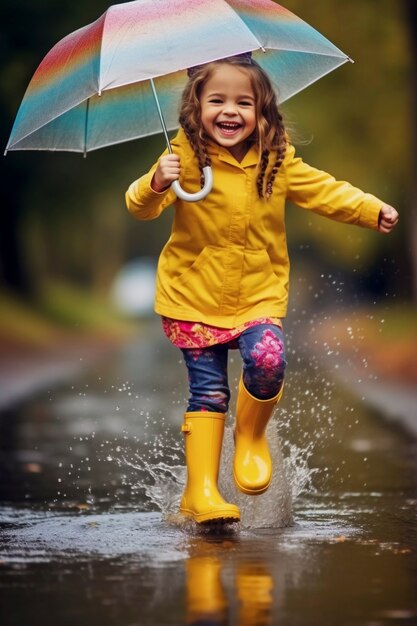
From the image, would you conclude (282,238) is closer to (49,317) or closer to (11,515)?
(11,515)

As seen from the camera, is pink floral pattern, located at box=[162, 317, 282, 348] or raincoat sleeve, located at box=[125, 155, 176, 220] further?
pink floral pattern, located at box=[162, 317, 282, 348]

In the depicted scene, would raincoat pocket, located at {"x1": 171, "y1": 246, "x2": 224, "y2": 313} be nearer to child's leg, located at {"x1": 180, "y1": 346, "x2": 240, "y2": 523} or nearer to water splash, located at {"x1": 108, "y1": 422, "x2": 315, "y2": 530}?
child's leg, located at {"x1": 180, "y1": 346, "x2": 240, "y2": 523}

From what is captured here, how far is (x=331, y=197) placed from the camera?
6.44m

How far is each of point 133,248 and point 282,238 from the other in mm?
71695

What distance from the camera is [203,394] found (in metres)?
6.49

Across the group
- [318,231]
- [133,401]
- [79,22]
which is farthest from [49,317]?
[133,401]

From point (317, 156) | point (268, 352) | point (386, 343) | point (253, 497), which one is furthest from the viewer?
point (317, 156)

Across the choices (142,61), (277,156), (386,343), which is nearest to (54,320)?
(386,343)

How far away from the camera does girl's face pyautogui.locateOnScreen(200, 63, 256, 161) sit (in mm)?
6266

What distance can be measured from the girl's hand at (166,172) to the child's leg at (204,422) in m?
0.75

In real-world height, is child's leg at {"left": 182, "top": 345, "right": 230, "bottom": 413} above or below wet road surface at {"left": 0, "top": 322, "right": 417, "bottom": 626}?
above

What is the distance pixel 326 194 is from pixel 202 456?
117cm

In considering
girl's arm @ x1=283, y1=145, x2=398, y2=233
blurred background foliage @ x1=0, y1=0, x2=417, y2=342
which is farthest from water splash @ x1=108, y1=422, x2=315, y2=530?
blurred background foliage @ x1=0, y1=0, x2=417, y2=342

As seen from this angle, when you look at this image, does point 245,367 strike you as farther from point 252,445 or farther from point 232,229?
point 232,229
